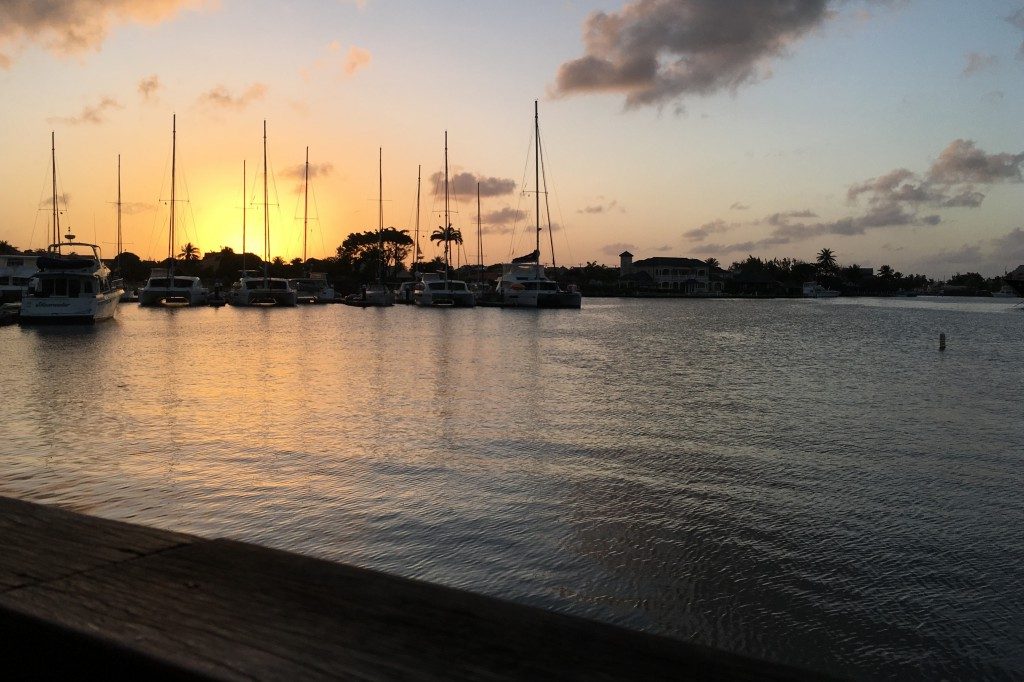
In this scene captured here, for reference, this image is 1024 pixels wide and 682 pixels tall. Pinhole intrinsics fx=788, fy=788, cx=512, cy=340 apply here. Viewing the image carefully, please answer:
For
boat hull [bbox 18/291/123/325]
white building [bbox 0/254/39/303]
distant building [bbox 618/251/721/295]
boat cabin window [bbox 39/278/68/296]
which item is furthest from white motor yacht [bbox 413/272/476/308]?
distant building [bbox 618/251/721/295]

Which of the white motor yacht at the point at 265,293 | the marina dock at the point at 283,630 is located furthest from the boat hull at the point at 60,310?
the marina dock at the point at 283,630

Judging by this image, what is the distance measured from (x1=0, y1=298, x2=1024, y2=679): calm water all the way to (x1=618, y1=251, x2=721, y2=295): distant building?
547 ft

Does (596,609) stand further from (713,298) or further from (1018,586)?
(713,298)

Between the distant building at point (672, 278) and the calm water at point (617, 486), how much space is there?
167m

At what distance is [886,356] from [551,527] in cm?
3170

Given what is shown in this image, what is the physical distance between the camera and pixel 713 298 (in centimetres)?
18412

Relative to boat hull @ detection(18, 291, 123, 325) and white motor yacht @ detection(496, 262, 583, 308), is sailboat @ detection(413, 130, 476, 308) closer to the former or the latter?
white motor yacht @ detection(496, 262, 583, 308)

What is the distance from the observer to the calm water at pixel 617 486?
6176 millimetres

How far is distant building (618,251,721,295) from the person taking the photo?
18888cm

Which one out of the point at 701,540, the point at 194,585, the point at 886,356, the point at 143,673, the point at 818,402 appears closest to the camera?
the point at 143,673

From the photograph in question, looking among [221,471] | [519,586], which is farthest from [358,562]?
[221,471]

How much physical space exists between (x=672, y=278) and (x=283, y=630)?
192 metres

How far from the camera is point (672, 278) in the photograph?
189625mm

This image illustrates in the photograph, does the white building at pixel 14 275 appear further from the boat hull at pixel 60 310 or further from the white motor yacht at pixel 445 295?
the white motor yacht at pixel 445 295
